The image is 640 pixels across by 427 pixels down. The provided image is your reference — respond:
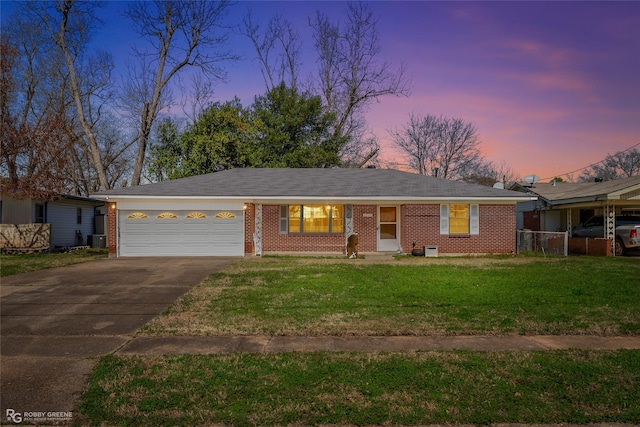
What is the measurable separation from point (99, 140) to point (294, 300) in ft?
132

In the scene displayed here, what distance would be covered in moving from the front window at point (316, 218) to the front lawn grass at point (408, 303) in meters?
5.75

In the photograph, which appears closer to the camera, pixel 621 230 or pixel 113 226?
pixel 113 226

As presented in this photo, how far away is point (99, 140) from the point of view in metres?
40.6

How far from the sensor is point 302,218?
61.1 feet

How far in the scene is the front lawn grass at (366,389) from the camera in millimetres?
3594

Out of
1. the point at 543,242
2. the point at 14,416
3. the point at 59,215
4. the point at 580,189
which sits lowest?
the point at 14,416

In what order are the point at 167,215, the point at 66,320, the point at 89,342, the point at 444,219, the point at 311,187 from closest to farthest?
1. the point at 89,342
2. the point at 66,320
3. the point at 167,215
4. the point at 444,219
5. the point at 311,187

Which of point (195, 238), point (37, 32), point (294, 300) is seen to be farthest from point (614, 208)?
point (37, 32)

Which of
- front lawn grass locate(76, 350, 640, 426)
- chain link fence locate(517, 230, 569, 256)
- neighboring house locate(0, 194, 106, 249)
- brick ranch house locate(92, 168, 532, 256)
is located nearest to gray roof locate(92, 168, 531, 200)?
brick ranch house locate(92, 168, 532, 256)

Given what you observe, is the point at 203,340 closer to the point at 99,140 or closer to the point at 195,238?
the point at 195,238

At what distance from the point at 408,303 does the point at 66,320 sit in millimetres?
6332

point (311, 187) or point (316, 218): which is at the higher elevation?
point (311, 187)

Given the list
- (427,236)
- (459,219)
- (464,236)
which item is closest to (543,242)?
(464,236)

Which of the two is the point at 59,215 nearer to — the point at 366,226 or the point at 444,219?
the point at 366,226
